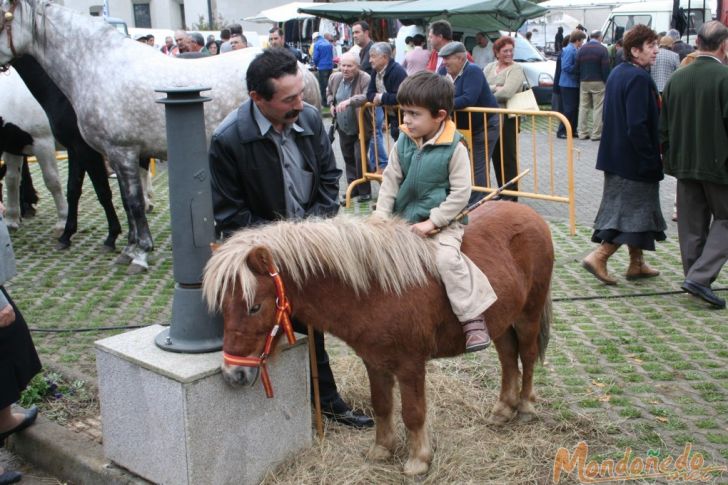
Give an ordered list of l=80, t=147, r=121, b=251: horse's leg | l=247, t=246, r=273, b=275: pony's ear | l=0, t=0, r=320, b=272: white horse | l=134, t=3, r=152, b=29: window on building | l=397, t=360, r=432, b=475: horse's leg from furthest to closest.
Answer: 1. l=134, t=3, r=152, b=29: window on building
2. l=80, t=147, r=121, b=251: horse's leg
3. l=0, t=0, r=320, b=272: white horse
4. l=397, t=360, r=432, b=475: horse's leg
5. l=247, t=246, r=273, b=275: pony's ear

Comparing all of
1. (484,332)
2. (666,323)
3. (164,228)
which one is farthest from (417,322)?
(164,228)

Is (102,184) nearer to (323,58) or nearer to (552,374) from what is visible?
(552,374)

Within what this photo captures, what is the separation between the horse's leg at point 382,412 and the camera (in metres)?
3.89

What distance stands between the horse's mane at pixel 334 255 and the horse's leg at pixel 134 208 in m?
4.59

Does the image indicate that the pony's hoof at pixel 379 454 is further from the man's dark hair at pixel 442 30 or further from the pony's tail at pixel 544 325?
the man's dark hair at pixel 442 30

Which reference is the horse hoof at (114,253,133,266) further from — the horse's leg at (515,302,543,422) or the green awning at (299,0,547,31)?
the green awning at (299,0,547,31)

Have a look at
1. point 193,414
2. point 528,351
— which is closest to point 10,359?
point 193,414

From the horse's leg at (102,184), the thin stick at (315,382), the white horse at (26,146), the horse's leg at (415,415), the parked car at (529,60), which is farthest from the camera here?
the parked car at (529,60)

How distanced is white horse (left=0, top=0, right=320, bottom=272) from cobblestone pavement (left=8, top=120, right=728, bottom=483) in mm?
884

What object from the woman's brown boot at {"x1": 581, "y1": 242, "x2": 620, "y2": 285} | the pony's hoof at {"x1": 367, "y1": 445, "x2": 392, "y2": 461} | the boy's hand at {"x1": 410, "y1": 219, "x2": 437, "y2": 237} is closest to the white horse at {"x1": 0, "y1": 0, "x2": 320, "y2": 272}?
the woman's brown boot at {"x1": 581, "y1": 242, "x2": 620, "y2": 285}

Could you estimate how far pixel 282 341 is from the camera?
3.44 m

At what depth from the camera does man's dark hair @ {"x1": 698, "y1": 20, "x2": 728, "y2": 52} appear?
6.24m

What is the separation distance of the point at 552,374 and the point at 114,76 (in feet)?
15.9

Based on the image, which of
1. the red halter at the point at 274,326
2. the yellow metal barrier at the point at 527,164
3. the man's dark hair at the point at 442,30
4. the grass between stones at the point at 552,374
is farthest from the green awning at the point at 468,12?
the red halter at the point at 274,326
